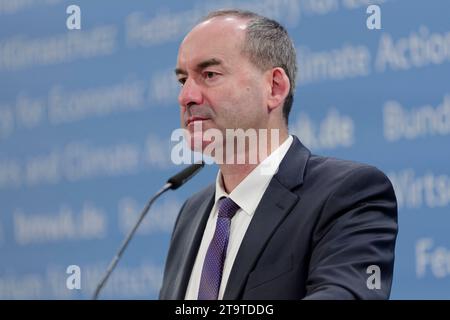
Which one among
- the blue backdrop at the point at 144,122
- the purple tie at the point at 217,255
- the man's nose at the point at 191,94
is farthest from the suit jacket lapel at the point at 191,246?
the blue backdrop at the point at 144,122

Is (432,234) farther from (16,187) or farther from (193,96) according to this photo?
(16,187)

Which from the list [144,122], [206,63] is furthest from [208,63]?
[144,122]

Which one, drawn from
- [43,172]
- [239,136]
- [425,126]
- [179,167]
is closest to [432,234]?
[425,126]

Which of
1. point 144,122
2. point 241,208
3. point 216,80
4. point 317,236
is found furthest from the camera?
point 144,122

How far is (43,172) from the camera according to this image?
4.29 meters

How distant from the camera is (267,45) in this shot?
2.77 m

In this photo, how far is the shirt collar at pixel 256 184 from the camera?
2564mm

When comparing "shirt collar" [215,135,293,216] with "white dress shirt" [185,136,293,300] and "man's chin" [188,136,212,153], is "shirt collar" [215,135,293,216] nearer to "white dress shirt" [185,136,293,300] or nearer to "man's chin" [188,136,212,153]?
"white dress shirt" [185,136,293,300]

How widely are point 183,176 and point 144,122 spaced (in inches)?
52.9

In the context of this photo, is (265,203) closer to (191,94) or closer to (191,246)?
(191,246)

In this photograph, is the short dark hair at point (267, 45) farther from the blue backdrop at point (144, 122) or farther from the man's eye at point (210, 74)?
the blue backdrop at point (144, 122)

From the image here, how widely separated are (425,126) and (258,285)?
115cm

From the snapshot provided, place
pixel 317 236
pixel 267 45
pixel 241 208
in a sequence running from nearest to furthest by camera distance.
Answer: pixel 317 236, pixel 241 208, pixel 267 45

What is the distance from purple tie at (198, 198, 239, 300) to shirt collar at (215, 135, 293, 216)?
3 centimetres
